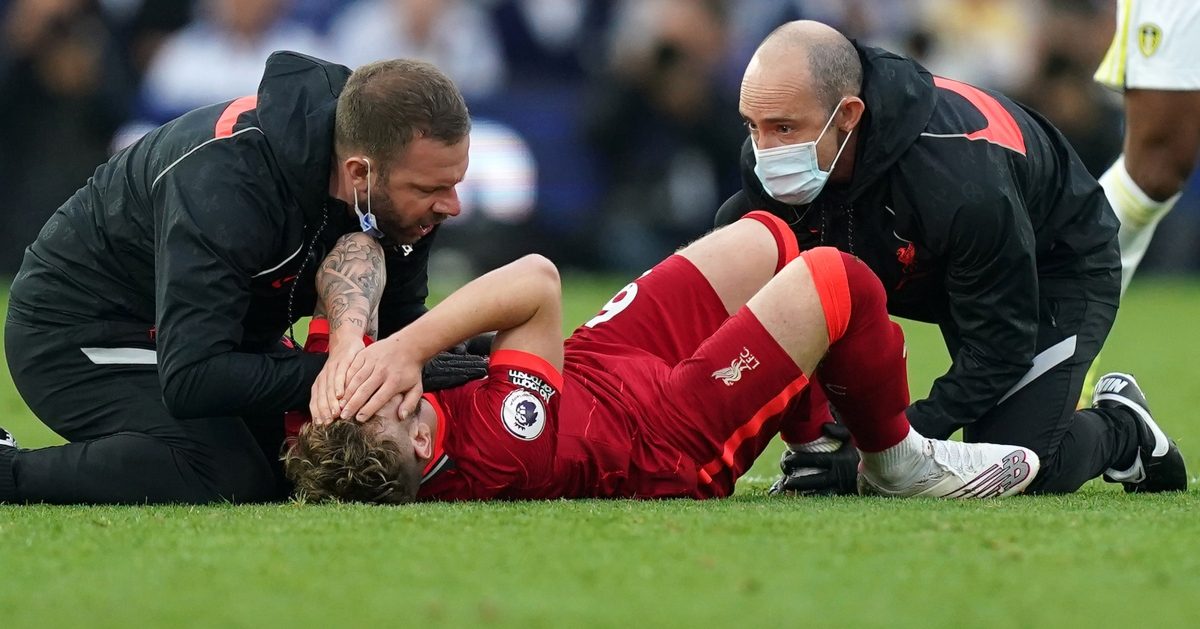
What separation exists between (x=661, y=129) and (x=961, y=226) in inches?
393

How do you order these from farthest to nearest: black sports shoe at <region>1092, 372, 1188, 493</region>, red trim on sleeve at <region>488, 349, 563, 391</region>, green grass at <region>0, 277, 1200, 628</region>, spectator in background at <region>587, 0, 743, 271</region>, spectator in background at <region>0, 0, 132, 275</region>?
spectator in background at <region>587, 0, 743, 271</region>
spectator in background at <region>0, 0, 132, 275</region>
black sports shoe at <region>1092, 372, 1188, 493</region>
red trim on sleeve at <region>488, 349, 563, 391</region>
green grass at <region>0, 277, 1200, 628</region>

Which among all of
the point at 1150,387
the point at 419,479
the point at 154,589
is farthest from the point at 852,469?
the point at 1150,387

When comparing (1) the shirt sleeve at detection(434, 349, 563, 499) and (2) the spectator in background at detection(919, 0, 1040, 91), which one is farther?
(2) the spectator in background at detection(919, 0, 1040, 91)

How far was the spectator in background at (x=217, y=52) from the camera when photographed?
14.4 m

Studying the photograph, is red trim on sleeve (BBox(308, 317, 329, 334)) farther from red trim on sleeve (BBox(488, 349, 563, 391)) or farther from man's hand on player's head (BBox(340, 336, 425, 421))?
red trim on sleeve (BBox(488, 349, 563, 391))

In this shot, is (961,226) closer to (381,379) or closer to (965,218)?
(965,218)

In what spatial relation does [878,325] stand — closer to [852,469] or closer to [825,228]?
[852,469]

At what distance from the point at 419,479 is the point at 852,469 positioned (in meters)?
1.40

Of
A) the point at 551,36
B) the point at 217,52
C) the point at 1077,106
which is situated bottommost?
the point at 1077,106

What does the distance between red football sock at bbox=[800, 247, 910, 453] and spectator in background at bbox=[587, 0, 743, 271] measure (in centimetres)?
1004

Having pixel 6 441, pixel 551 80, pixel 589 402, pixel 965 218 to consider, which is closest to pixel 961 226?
pixel 965 218

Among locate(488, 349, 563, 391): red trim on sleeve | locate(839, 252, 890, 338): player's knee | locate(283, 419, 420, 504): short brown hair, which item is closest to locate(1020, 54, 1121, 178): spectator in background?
locate(839, 252, 890, 338): player's knee

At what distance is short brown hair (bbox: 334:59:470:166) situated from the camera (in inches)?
199

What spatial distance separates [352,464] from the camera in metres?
4.75
